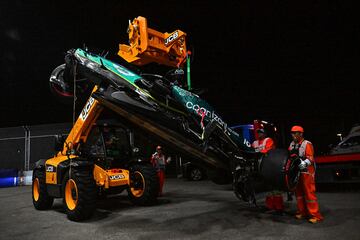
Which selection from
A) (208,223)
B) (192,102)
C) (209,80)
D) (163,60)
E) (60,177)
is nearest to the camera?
(192,102)

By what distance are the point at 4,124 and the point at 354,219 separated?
27399mm

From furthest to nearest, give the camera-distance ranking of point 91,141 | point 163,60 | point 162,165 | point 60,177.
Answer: point 162,165 → point 91,141 → point 60,177 → point 163,60

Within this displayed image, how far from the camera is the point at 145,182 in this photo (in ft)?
26.0

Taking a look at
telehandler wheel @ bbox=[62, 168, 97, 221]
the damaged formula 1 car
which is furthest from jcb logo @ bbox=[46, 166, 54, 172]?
the damaged formula 1 car

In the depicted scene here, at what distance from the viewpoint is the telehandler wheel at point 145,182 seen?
791 centimetres

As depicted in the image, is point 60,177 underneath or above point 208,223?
above

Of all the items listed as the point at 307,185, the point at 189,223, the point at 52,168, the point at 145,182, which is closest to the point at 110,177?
the point at 145,182

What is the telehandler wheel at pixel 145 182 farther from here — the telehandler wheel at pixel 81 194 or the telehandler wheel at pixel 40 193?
the telehandler wheel at pixel 40 193

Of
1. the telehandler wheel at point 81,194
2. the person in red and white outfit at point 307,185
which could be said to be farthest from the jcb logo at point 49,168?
the person in red and white outfit at point 307,185

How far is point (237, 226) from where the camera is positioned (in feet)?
18.1

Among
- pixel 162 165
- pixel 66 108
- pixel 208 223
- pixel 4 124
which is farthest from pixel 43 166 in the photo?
pixel 4 124

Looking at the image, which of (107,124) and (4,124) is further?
(4,124)

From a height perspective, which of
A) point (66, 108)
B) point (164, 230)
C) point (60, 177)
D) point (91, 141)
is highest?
point (66, 108)

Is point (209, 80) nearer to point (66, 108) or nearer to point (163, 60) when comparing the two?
point (66, 108)
